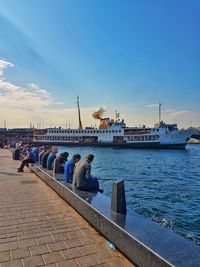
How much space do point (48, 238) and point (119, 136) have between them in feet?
246

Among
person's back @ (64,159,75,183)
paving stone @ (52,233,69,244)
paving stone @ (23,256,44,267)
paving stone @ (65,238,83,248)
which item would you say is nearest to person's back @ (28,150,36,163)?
person's back @ (64,159,75,183)

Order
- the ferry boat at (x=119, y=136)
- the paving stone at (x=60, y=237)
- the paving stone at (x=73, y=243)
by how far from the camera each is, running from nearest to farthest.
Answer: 1. the paving stone at (x=73, y=243)
2. the paving stone at (x=60, y=237)
3. the ferry boat at (x=119, y=136)

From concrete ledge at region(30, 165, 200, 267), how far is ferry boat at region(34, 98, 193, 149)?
68.2 m

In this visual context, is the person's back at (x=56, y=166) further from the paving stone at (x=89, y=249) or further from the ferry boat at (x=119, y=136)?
the ferry boat at (x=119, y=136)

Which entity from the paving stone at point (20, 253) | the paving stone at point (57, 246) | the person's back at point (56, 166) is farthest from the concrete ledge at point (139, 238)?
the person's back at point (56, 166)

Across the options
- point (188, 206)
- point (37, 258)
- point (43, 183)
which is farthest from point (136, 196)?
point (37, 258)

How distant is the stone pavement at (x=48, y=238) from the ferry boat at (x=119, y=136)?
6707cm

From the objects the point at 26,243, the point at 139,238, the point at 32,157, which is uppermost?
the point at 32,157

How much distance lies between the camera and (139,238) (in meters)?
4.15

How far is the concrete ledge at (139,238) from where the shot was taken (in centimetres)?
359

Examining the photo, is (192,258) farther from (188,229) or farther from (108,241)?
(188,229)

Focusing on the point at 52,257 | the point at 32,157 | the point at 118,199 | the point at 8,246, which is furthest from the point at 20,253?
the point at 32,157

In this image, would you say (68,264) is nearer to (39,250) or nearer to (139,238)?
(39,250)

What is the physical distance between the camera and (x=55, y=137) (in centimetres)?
8969
